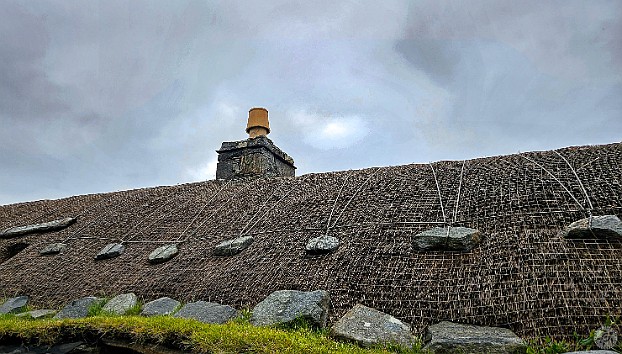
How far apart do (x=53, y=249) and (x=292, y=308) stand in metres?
6.21

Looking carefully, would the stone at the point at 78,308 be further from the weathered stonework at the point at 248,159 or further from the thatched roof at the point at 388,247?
the weathered stonework at the point at 248,159

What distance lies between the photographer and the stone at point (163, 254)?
736cm

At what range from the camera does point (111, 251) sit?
805 centimetres

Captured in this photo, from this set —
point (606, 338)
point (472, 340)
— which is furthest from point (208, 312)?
point (606, 338)

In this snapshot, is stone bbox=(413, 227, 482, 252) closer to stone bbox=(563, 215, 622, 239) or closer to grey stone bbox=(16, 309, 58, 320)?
stone bbox=(563, 215, 622, 239)

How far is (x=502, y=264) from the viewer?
4957mm

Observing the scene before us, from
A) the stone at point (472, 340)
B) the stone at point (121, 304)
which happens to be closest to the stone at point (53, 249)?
the stone at point (121, 304)

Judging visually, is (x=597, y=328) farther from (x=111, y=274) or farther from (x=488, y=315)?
(x=111, y=274)

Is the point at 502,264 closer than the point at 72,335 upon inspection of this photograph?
No

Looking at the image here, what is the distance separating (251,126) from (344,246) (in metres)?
8.87

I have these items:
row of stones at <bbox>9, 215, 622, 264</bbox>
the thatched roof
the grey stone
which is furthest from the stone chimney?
the grey stone

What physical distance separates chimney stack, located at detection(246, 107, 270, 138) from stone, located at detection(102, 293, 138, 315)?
331 inches

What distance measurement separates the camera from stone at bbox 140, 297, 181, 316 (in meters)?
5.66

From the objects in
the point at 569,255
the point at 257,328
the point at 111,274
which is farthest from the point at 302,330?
the point at 111,274
